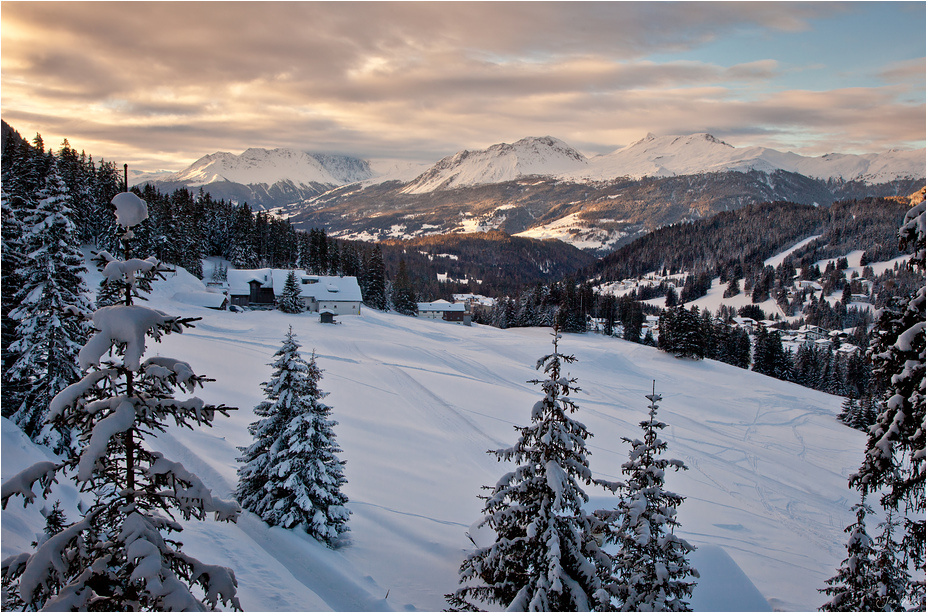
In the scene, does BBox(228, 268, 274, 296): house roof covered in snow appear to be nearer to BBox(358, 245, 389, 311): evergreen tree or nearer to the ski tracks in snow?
BBox(358, 245, 389, 311): evergreen tree

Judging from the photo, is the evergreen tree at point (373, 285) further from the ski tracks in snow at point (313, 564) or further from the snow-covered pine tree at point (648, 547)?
the snow-covered pine tree at point (648, 547)

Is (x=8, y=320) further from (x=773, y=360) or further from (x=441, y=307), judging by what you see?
(x=773, y=360)

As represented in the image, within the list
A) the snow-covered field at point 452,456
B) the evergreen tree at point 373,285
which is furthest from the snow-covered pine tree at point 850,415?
the evergreen tree at point 373,285

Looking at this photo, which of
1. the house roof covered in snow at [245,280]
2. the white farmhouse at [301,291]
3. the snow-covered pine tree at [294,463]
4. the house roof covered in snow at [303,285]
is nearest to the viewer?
the snow-covered pine tree at [294,463]

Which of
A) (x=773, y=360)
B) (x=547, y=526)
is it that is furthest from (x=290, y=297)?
(x=773, y=360)

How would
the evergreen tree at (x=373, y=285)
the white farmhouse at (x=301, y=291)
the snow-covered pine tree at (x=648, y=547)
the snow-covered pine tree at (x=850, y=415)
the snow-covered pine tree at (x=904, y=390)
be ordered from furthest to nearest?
the evergreen tree at (x=373, y=285)
the white farmhouse at (x=301, y=291)
the snow-covered pine tree at (x=850, y=415)
the snow-covered pine tree at (x=648, y=547)
the snow-covered pine tree at (x=904, y=390)

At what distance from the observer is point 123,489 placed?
5043 millimetres

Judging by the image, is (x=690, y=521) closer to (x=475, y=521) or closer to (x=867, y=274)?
(x=475, y=521)

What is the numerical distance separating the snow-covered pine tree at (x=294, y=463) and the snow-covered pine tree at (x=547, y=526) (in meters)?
7.77

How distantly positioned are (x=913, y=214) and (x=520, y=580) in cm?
832

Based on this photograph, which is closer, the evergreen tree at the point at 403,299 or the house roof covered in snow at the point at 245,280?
the house roof covered in snow at the point at 245,280

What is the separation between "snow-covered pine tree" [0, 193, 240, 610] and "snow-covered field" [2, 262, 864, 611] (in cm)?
728

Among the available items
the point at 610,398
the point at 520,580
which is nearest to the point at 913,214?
the point at 520,580

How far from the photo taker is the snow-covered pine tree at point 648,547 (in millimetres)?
9578
